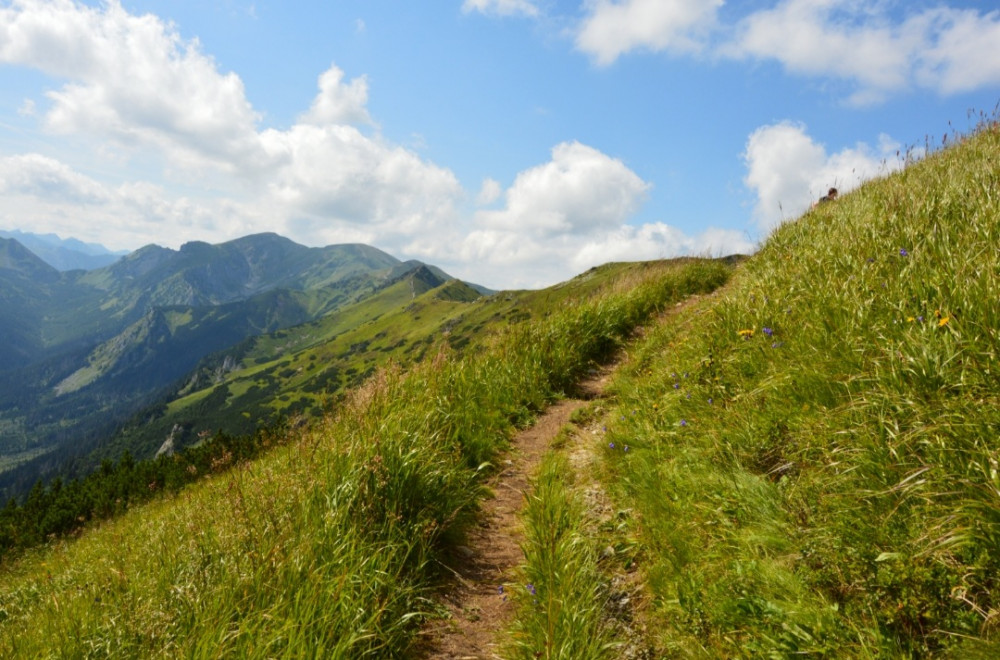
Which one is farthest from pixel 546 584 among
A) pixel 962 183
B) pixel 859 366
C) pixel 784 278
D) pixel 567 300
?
pixel 567 300

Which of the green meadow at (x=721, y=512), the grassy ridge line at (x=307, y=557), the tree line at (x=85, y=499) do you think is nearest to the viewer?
the green meadow at (x=721, y=512)

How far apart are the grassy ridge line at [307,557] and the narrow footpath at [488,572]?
234 millimetres

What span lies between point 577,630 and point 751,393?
268cm

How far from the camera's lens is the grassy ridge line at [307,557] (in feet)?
11.3

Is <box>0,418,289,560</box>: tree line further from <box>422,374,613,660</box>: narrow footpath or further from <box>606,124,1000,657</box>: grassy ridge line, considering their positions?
<box>606,124,1000,657</box>: grassy ridge line

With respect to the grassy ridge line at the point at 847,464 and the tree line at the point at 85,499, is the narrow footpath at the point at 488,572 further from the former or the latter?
the tree line at the point at 85,499

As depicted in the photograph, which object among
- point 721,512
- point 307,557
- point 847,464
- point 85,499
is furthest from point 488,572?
point 85,499

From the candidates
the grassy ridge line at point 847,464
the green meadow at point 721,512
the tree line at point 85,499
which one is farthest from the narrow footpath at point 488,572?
the tree line at point 85,499

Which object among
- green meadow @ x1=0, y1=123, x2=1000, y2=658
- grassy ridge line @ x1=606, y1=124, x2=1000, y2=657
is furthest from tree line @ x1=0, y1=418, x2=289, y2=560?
grassy ridge line @ x1=606, y1=124, x2=1000, y2=657

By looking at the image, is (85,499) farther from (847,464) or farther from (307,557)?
(847,464)

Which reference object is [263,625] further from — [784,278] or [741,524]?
[784,278]

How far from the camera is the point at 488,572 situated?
5.03m

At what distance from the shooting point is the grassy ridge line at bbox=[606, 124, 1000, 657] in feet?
8.41

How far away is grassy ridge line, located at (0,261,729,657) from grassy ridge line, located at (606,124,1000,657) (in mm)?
2054
